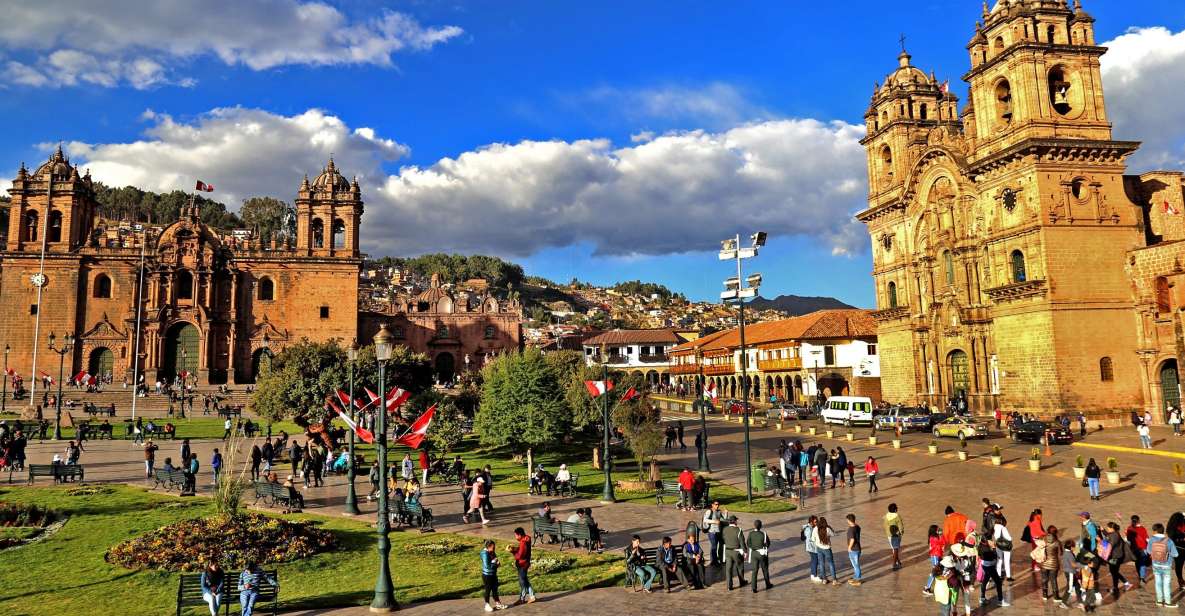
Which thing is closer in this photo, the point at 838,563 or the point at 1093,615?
the point at 1093,615

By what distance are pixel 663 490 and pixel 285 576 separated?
11783mm

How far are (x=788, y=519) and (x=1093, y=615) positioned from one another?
8.18 meters

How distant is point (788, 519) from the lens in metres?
19.1

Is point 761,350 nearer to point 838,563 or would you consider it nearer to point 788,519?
point 788,519

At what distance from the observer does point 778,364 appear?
66.4 m

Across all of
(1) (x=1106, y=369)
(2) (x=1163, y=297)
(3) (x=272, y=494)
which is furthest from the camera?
(1) (x=1106, y=369)

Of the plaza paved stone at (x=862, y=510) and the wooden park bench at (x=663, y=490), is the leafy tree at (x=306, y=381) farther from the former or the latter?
the wooden park bench at (x=663, y=490)

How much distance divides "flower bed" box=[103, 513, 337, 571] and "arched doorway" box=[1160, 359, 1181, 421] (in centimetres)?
4161

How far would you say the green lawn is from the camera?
493 inches

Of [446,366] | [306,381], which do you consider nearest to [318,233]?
[446,366]

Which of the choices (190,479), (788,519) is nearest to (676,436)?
(788,519)

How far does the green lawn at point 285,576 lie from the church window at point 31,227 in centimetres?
5410

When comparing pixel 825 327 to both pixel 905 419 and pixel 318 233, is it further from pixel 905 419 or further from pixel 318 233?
pixel 318 233

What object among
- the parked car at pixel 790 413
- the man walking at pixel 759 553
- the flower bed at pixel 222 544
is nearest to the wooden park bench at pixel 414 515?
the flower bed at pixel 222 544
